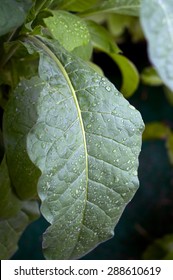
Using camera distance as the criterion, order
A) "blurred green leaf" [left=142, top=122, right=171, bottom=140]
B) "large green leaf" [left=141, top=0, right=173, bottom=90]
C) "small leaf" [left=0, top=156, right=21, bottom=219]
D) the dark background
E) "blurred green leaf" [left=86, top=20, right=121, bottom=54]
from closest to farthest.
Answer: "large green leaf" [left=141, top=0, right=173, bottom=90] → "small leaf" [left=0, top=156, right=21, bottom=219] → "blurred green leaf" [left=86, top=20, right=121, bottom=54] → "blurred green leaf" [left=142, top=122, right=171, bottom=140] → the dark background

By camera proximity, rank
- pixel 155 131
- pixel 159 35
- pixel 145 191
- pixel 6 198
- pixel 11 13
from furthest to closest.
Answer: pixel 145 191 → pixel 155 131 → pixel 6 198 → pixel 11 13 → pixel 159 35

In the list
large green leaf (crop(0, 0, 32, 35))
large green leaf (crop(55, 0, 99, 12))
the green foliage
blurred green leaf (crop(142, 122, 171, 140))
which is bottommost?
blurred green leaf (crop(142, 122, 171, 140))

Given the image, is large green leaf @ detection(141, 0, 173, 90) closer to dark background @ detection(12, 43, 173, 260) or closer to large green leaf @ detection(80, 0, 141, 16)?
large green leaf @ detection(80, 0, 141, 16)

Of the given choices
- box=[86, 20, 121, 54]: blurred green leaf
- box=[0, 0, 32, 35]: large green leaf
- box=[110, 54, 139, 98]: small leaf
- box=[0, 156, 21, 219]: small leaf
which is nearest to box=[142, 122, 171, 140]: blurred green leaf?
box=[110, 54, 139, 98]: small leaf

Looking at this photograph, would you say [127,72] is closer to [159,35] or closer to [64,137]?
[64,137]

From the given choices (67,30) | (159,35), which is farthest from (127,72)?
(159,35)

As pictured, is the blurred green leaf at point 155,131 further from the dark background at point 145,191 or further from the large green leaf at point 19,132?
the large green leaf at point 19,132

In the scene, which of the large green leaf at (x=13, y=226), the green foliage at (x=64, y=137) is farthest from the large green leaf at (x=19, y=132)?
the large green leaf at (x=13, y=226)
